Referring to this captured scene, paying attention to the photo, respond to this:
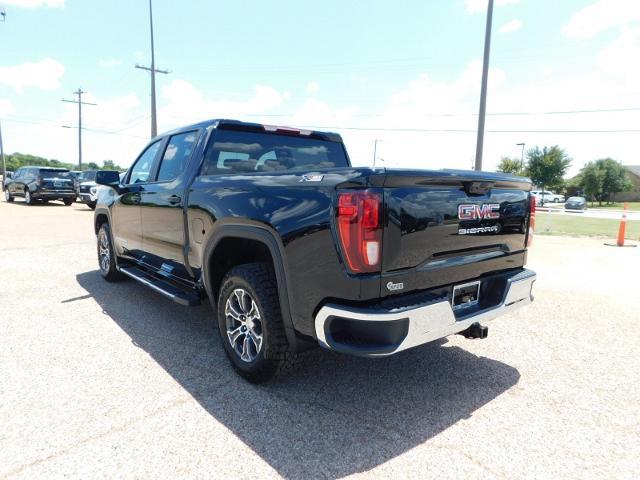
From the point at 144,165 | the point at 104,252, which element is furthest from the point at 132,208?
the point at 104,252

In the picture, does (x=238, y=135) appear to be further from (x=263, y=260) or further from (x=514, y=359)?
(x=514, y=359)

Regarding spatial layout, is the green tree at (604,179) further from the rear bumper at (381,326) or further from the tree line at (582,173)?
the rear bumper at (381,326)

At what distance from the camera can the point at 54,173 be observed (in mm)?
20312

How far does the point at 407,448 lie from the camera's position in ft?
7.72

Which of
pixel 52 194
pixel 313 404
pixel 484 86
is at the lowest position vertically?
pixel 313 404

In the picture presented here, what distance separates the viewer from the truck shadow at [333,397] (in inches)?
91.7

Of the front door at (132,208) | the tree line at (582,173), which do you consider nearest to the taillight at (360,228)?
the front door at (132,208)

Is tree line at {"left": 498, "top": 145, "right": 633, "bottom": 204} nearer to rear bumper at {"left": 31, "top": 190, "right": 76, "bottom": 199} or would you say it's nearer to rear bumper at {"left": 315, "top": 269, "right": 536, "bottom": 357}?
rear bumper at {"left": 31, "top": 190, "right": 76, "bottom": 199}

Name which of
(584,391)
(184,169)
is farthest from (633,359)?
(184,169)

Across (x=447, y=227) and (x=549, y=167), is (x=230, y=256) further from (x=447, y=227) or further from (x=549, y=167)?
(x=549, y=167)

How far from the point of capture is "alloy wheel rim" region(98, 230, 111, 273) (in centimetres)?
589

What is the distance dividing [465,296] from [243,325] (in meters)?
1.55

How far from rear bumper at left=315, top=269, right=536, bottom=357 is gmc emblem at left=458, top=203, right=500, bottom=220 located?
0.56 metres

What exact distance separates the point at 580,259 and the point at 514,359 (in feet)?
19.3
